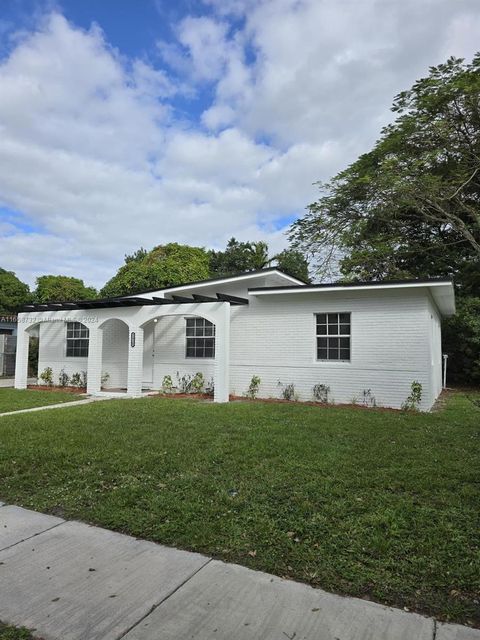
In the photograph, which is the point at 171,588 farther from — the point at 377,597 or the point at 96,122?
the point at 96,122

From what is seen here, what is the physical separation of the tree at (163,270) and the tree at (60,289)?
182 inches

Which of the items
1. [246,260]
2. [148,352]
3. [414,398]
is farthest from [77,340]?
[246,260]

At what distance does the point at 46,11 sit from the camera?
27.1 feet

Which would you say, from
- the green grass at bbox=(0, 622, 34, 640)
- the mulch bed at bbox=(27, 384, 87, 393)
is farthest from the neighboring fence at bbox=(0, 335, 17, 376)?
the green grass at bbox=(0, 622, 34, 640)

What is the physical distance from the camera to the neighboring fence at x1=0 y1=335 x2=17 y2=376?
20.0 meters

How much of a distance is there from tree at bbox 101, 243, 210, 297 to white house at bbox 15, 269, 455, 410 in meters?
9.79

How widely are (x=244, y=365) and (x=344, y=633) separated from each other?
10.7m

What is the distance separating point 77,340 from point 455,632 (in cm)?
1513

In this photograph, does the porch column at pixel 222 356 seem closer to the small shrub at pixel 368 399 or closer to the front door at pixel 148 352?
the front door at pixel 148 352

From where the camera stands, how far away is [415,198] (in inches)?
692

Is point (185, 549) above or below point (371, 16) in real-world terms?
below

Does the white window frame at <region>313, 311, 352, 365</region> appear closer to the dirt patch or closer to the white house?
Answer: the white house

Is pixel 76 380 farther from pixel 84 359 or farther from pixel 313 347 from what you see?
pixel 313 347

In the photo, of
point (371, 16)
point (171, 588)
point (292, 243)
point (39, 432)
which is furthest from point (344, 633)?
point (292, 243)
